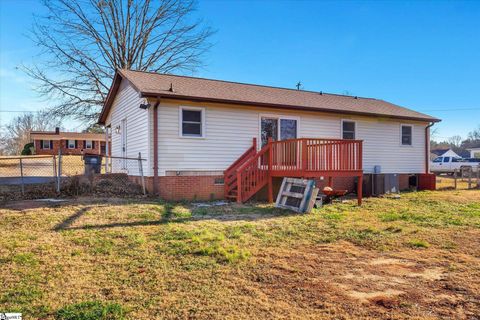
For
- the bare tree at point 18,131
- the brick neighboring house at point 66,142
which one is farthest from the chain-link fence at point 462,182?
the bare tree at point 18,131

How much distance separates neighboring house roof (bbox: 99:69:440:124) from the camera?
11.0 m

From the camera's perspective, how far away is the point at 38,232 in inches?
235

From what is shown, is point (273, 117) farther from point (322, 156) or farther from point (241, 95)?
point (322, 156)

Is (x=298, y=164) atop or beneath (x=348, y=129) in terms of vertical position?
beneath

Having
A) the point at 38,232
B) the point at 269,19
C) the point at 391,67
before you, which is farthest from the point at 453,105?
the point at 38,232

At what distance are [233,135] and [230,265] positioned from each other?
755cm

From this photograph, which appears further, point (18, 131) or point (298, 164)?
point (18, 131)

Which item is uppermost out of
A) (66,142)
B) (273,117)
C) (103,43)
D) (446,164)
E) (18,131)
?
(103,43)

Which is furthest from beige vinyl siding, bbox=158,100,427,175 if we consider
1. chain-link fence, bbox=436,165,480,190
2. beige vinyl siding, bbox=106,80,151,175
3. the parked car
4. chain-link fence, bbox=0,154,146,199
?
the parked car

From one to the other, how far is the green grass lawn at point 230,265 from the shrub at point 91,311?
0.01 metres

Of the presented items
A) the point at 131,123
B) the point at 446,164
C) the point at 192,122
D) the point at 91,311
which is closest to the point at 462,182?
the point at 446,164

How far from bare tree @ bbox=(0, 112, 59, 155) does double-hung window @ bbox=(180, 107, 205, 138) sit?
52262 millimetres

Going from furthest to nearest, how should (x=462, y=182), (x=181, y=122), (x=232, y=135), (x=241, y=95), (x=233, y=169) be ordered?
(x=462, y=182), (x=241, y=95), (x=232, y=135), (x=233, y=169), (x=181, y=122)

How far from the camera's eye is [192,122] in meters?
11.2
